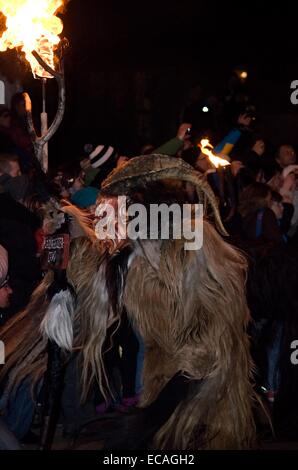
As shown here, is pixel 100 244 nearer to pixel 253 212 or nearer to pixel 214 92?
pixel 253 212

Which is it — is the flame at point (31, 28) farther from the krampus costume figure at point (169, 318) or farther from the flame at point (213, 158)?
the flame at point (213, 158)

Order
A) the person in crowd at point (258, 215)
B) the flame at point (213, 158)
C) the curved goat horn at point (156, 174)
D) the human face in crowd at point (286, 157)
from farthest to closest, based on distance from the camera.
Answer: the human face in crowd at point (286, 157)
the flame at point (213, 158)
the person in crowd at point (258, 215)
the curved goat horn at point (156, 174)

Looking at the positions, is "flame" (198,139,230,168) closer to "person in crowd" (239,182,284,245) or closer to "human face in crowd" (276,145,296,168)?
"person in crowd" (239,182,284,245)

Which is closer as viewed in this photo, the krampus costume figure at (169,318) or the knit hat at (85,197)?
the krampus costume figure at (169,318)

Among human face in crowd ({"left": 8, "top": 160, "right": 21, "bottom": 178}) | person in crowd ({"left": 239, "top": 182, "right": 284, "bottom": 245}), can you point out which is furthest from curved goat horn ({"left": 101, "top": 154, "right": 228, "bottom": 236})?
person in crowd ({"left": 239, "top": 182, "right": 284, "bottom": 245})

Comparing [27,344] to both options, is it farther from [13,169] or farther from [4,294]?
[13,169]

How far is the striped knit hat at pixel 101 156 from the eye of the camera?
9.23 m

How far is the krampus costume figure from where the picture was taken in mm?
5484

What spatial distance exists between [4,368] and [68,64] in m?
6.71

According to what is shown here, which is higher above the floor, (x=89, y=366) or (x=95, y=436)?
(x=89, y=366)

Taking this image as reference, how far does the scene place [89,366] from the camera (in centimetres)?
577

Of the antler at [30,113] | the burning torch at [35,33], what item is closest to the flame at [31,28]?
the burning torch at [35,33]

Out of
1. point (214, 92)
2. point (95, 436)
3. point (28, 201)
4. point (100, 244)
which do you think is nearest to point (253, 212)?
point (28, 201)

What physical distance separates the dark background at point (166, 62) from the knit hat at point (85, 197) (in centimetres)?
424
